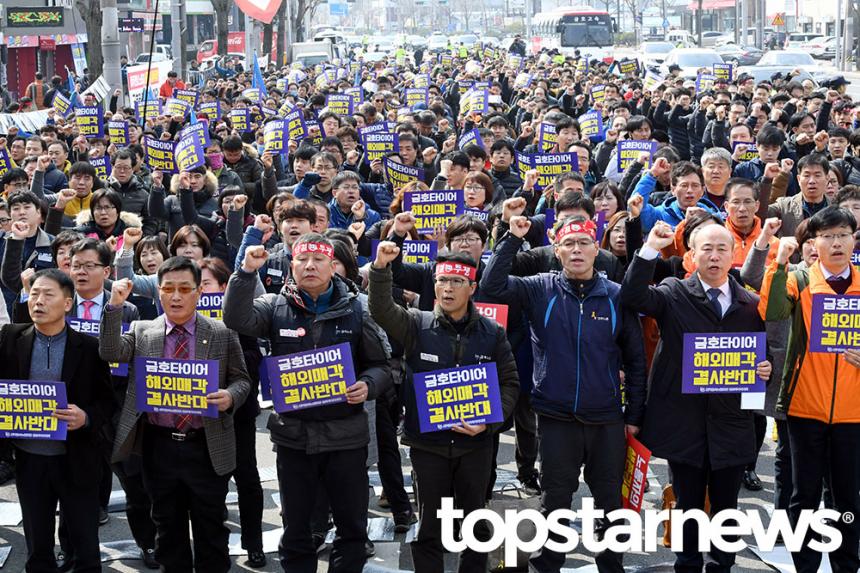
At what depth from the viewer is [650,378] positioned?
6523 millimetres

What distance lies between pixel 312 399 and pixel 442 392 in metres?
0.61

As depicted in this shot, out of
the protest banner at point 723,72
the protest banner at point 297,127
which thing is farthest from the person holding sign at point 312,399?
the protest banner at point 723,72

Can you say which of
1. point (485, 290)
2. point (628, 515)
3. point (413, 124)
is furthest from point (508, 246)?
point (413, 124)

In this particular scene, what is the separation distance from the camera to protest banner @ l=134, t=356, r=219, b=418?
6176mm

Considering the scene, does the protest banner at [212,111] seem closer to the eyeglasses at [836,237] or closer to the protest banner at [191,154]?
the protest banner at [191,154]

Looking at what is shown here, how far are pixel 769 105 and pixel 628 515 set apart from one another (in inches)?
491

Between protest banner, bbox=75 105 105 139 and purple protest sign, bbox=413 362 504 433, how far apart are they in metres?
11.7

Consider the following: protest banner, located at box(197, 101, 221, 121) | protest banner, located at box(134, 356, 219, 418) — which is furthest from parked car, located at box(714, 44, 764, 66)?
protest banner, located at box(134, 356, 219, 418)

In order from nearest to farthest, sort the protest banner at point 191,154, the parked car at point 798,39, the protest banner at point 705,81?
the protest banner at point 191,154, the protest banner at point 705,81, the parked car at point 798,39

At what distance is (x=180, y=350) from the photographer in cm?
634

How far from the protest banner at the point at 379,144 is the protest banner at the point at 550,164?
8.74 feet

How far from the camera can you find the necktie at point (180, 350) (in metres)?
6.31

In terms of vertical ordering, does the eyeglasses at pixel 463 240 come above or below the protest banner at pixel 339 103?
below

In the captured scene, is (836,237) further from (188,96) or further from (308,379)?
(188,96)
